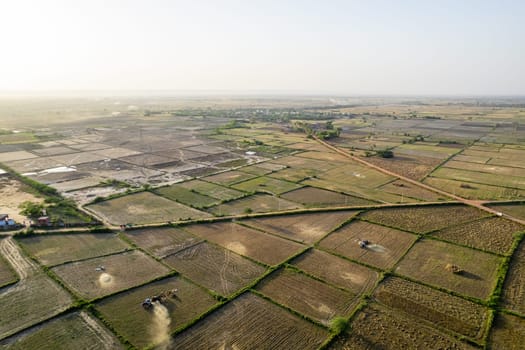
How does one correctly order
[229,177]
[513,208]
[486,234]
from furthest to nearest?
[229,177]
[513,208]
[486,234]

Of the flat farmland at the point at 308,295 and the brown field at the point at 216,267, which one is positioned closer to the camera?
the flat farmland at the point at 308,295

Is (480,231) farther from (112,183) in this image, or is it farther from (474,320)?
(112,183)

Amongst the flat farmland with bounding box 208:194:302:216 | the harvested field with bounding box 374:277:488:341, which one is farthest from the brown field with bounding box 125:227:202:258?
the harvested field with bounding box 374:277:488:341

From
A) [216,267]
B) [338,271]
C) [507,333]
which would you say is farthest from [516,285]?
[216,267]

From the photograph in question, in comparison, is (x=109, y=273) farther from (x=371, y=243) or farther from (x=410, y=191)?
(x=410, y=191)

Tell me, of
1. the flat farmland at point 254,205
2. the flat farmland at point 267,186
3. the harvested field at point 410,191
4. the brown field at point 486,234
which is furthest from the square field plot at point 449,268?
the flat farmland at point 267,186

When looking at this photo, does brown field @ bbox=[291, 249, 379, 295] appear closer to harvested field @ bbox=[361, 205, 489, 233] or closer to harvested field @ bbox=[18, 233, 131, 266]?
harvested field @ bbox=[361, 205, 489, 233]

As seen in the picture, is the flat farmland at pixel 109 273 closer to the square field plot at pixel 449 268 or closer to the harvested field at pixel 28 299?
the harvested field at pixel 28 299
